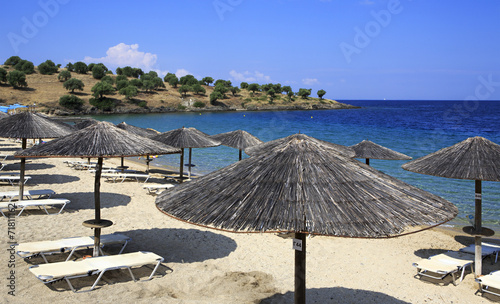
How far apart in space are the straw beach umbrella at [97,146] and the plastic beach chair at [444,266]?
17.3 feet

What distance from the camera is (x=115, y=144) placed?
655 cm

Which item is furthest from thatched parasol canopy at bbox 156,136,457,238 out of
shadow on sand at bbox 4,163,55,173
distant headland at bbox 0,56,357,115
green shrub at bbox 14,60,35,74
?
green shrub at bbox 14,60,35,74

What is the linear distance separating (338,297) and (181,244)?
11.6 feet

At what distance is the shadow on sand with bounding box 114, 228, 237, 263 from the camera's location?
7602mm

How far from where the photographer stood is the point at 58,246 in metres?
6.77

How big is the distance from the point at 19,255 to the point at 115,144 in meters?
2.50

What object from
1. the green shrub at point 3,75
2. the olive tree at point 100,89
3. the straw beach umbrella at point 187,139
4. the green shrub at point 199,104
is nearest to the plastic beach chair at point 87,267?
the straw beach umbrella at point 187,139

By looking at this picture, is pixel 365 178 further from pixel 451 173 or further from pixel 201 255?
pixel 201 255

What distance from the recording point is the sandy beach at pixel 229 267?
5875mm

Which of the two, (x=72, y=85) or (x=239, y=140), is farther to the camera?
(x=72, y=85)

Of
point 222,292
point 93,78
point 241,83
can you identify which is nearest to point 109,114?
point 93,78

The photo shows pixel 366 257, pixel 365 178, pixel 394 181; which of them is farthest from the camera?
pixel 366 257

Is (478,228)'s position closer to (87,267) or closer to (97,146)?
(87,267)

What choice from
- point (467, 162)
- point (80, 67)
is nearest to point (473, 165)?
point (467, 162)
